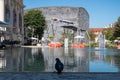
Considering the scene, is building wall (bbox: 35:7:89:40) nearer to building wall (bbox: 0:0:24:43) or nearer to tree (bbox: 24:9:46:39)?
tree (bbox: 24:9:46:39)

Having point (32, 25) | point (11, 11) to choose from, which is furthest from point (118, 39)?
point (11, 11)

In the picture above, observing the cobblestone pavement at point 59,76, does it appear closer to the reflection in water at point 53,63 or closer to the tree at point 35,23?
the reflection in water at point 53,63

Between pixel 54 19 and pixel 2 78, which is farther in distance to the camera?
pixel 54 19

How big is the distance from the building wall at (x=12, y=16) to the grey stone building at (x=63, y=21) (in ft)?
157

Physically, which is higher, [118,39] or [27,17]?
[27,17]

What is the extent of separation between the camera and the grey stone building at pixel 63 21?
407 feet

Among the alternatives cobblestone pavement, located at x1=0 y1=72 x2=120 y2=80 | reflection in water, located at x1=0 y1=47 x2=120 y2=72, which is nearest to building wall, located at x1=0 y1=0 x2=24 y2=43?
reflection in water, located at x1=0 y1=47 x2=120 y2=72

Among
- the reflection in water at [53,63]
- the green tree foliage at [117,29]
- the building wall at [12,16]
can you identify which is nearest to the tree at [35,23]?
the building wall at [12,16]

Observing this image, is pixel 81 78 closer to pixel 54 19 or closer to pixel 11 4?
pixel 11 4

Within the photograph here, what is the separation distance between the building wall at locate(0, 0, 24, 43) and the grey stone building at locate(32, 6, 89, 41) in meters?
47.7

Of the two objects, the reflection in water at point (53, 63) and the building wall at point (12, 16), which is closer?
the reflection in water at point (53, 63)

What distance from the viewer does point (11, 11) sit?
60938 millimetres

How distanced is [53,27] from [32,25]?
43251mm

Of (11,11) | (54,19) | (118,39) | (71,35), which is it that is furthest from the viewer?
(54,19)
